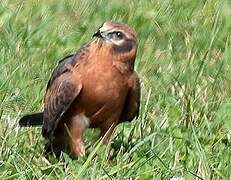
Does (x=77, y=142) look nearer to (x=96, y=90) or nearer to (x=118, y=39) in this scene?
(x=96, y=90)

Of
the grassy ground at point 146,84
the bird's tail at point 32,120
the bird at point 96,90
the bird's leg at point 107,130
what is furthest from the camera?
the bird's tail at point 32,120

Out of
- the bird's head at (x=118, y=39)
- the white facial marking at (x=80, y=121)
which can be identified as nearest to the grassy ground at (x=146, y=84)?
the white facial marking at (x=80, y=121)

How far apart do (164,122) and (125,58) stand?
0.68m

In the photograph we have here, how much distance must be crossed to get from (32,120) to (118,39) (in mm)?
811

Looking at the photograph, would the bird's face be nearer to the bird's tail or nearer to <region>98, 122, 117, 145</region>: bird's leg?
<region>98, 122, 117, 145</region>: bird's leg

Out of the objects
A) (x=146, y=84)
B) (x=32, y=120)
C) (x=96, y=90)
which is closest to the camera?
(x=96, y=90)

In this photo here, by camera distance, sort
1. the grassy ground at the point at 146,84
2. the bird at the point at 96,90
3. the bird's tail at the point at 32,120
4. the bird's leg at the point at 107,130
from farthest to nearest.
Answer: the bird's tail at the point at 32,120 → the bird's leg at the point at 107,130 → the bird at the point at 96,90 → the grassy ground at the point at 146,84

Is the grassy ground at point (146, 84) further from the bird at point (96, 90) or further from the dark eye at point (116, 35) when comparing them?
the dark eye at point (116, 35)

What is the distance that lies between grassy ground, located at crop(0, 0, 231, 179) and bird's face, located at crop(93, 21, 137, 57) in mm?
528

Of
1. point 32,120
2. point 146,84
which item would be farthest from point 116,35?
point 146,84

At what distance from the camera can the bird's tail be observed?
21.1 ft

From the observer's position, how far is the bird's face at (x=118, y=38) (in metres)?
6.07

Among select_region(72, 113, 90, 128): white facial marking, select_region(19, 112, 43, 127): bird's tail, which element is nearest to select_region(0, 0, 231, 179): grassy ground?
select_region(19, 112, 43, 127): bird's tail

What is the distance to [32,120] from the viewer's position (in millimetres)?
6508
